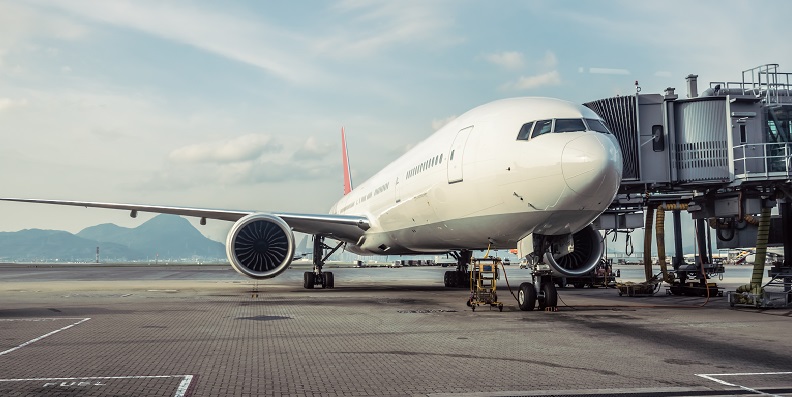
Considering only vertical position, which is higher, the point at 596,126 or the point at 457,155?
the point at 596,126

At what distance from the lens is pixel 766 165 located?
15.5 meters

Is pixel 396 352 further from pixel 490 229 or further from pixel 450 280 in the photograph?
pixel 450 280

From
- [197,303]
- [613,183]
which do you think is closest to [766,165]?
[613,183]

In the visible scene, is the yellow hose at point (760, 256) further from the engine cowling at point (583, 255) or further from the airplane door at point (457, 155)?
the airplane door at point (457, 155)

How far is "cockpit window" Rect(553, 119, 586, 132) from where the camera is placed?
1276 cm

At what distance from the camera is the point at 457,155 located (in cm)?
1505

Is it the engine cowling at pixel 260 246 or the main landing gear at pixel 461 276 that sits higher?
the engine cowling at pixel 260 246

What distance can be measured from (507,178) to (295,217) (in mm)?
10223

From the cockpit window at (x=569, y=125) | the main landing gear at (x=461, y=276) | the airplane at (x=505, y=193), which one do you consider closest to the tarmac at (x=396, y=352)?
the airplane at (x=505, y=193)

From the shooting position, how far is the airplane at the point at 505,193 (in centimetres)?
1227

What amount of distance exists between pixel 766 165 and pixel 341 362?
487 inches

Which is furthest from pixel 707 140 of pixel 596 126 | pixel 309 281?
pixel 309 281

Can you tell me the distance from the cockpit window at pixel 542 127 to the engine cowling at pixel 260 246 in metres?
8.55

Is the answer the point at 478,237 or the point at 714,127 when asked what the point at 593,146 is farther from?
the point at 714,127
